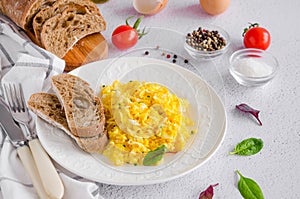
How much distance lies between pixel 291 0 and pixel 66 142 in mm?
2359

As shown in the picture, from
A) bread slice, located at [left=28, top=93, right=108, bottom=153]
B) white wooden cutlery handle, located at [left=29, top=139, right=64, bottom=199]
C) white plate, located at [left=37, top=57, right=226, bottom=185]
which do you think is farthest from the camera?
bread slice, located at [left=28, top=93, right=108, bottom=153]

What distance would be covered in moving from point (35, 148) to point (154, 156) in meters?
0.68

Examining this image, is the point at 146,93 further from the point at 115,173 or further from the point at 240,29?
the point at 240,29

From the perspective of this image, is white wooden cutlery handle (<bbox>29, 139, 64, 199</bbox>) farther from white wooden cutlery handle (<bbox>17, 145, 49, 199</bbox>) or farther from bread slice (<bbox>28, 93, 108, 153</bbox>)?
bread slice (<bbox>28, 93, 108, 153</bbox>)

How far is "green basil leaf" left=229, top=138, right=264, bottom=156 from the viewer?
322 cm

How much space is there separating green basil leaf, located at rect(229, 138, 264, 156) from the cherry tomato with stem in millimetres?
1072

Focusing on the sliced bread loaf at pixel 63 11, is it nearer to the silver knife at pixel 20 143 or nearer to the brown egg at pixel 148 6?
the brown egg at pixel 148 6

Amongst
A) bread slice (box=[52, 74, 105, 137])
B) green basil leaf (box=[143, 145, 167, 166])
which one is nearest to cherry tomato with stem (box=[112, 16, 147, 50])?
bread slice (box=[52, 74, 105, 137])

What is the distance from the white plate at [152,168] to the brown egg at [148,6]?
0.79 m

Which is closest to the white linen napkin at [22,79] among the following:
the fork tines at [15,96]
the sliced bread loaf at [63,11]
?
the fork tines at [15,96]

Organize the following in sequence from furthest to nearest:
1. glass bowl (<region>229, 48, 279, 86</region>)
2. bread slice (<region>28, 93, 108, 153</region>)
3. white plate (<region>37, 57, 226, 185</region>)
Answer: glass bowl (<region>229, 48, 279, 86</region>)
bread slice (<region>28, 93, 108, 153</region>)
white plate (<region>37, 57, 226, 185</region>)

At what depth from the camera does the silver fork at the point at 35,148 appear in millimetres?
2805

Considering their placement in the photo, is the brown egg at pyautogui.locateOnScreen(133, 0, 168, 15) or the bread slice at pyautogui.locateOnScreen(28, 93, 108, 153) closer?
the bread slice at pyautogui.locateOnScreen(28, 93, 108, 153)

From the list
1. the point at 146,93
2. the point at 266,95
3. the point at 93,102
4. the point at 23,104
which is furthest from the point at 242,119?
the point at 23,104
